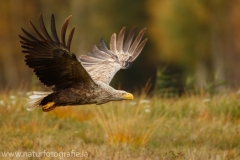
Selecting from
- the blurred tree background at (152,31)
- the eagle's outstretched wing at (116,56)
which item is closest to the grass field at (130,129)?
the eagle's outstretched wing at (116,56)

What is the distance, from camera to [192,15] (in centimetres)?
3519

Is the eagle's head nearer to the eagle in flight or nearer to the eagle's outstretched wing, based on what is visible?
the eagle in flight

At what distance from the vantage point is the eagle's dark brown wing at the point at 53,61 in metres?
9.27

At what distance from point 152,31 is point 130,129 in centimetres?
3061

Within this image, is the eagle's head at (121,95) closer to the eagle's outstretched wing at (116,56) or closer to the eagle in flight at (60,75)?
→ the eagle in flight at (60,75)

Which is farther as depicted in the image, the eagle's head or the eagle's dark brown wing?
the eagle's head

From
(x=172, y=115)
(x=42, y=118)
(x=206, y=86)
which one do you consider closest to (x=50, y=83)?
(x=42, y=118)

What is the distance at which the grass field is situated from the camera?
31.9 ft

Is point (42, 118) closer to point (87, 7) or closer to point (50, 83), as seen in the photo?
point (50, 83)

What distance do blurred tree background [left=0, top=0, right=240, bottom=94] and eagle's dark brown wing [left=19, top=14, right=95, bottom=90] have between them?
23.5 meters

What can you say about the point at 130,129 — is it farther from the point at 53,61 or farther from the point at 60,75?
the point at 53,61

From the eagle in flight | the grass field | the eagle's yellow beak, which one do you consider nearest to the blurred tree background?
the grass field

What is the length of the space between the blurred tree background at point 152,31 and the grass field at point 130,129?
803 inches

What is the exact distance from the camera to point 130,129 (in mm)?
10562
